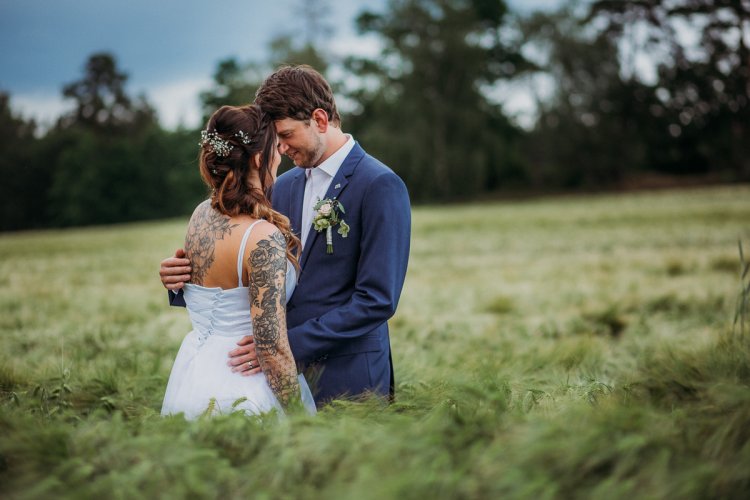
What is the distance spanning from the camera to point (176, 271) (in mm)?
3344

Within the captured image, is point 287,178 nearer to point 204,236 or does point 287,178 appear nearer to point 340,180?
point 340,180

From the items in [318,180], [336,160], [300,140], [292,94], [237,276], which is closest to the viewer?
[237,276]

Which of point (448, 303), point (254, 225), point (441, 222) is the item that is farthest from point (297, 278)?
point (441, 222)

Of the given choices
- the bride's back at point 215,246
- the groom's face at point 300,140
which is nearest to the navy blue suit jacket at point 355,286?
the groom's face at point 300,140

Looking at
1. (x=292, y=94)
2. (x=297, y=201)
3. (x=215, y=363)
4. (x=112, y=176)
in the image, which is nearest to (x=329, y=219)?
(x=297, y=201)

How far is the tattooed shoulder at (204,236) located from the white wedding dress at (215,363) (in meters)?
0.10

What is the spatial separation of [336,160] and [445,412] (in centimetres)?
153

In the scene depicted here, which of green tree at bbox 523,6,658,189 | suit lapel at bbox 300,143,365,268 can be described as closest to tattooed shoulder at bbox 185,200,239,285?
suit lapel at bbox 300,143,365,268

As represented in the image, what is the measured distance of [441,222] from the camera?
92.5 feet

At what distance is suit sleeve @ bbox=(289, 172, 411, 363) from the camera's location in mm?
3350

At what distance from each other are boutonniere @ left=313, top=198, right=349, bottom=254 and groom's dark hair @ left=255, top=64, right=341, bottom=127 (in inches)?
19.1

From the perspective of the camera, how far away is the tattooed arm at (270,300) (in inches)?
122

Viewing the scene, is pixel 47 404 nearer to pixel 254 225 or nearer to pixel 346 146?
pixel 254 225

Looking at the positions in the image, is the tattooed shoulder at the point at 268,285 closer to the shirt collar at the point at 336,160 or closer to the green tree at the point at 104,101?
the shirt collar at the point at 336,160
